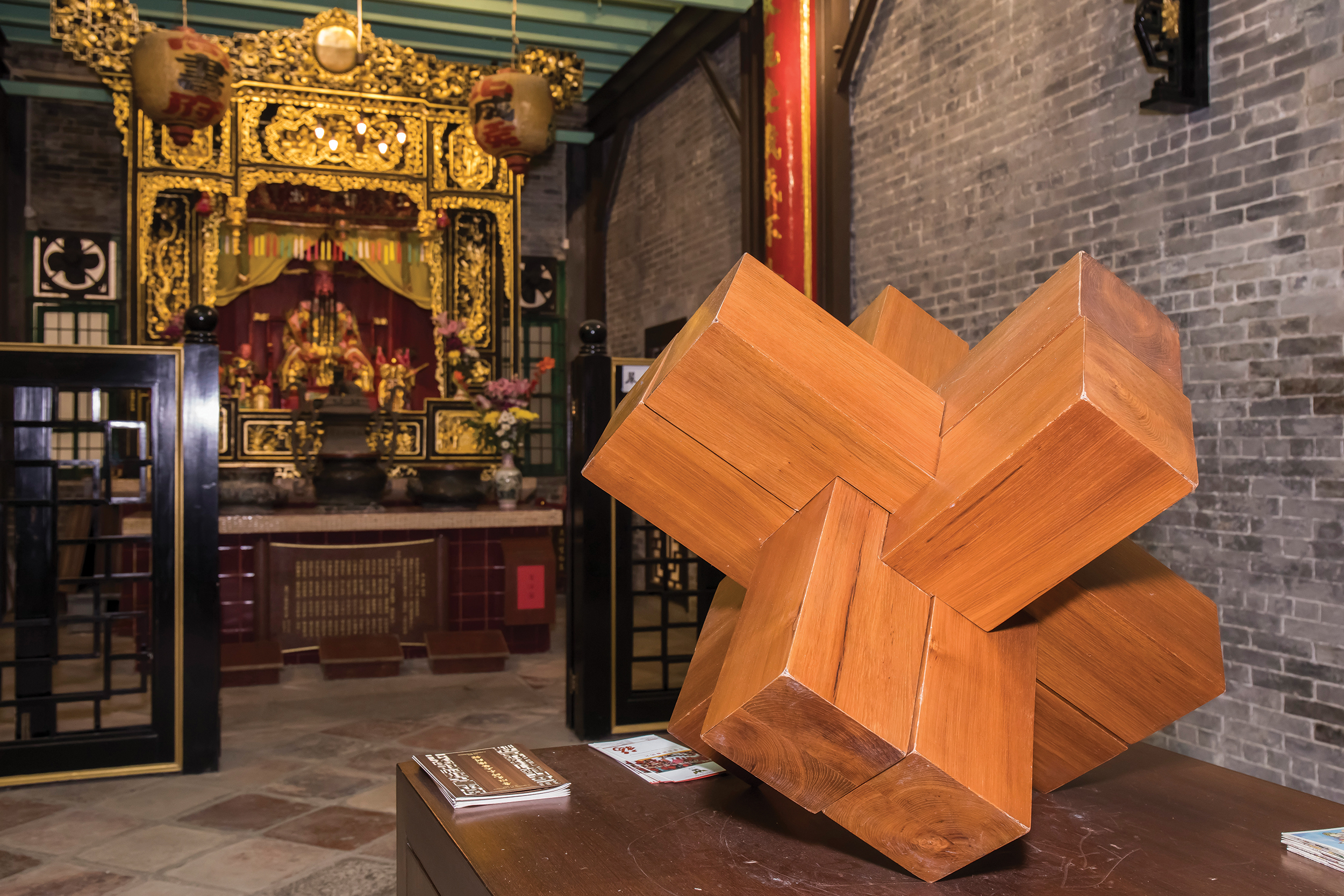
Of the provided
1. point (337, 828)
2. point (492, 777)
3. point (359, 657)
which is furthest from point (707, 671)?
point (359, 657)

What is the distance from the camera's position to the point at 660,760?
1431mm

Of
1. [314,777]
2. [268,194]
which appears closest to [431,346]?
[268,194]

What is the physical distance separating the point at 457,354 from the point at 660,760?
7131 millimetres

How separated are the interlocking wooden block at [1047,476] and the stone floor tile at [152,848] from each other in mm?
2760

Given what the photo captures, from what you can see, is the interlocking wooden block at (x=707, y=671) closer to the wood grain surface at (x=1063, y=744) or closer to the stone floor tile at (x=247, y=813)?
the wood grain surface at (x=1063, y=744)

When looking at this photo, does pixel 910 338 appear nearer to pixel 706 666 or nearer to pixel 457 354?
pixel 706 666

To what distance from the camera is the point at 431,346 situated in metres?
9.51

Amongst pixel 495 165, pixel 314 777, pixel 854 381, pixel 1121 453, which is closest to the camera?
pixel 1121 453

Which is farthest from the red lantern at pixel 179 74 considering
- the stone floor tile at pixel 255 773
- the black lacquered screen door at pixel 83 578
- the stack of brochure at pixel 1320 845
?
the stack of brochure at pixel 1320 845

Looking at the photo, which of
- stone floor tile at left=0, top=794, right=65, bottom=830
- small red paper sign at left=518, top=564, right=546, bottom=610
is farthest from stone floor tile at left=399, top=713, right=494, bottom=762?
small red paper sign at left=518, top=564, right=546, bottom=610

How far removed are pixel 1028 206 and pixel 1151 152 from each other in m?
0.67

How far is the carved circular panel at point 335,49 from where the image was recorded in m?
5.19

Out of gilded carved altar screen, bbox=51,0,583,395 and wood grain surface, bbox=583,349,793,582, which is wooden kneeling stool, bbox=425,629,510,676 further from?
wood grain surface, bbox=583,349,793,582

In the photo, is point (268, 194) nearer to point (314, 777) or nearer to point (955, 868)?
point (314, 777)
